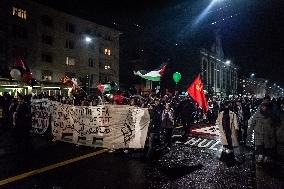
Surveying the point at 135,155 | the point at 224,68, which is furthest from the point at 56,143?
the point at 224,68

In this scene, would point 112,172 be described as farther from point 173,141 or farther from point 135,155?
point 173,141

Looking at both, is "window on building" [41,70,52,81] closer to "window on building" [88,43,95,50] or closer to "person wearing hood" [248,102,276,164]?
"window on building" [88,43,95,50]

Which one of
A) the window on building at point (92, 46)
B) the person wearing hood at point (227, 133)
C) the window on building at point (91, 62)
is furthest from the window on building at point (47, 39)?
the person wearing hood at point (227, 133)

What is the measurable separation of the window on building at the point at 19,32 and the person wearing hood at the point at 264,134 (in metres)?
36.7

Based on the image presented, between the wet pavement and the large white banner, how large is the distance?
49 centimetres

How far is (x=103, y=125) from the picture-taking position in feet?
38.8

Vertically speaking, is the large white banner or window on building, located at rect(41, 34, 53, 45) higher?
window on building, located at rect(41, 34, 53, 45)

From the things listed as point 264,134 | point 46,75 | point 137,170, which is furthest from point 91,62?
point 137,170

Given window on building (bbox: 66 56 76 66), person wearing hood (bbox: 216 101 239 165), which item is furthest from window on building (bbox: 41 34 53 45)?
person wearing hood (bbox: 216 101 239 165)

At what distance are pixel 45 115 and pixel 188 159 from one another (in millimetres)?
6524

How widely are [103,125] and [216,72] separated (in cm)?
7821

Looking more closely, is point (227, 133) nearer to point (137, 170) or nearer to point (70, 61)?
point (137, 170)

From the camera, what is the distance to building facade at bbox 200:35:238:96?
238 feet

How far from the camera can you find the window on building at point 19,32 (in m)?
41.0
